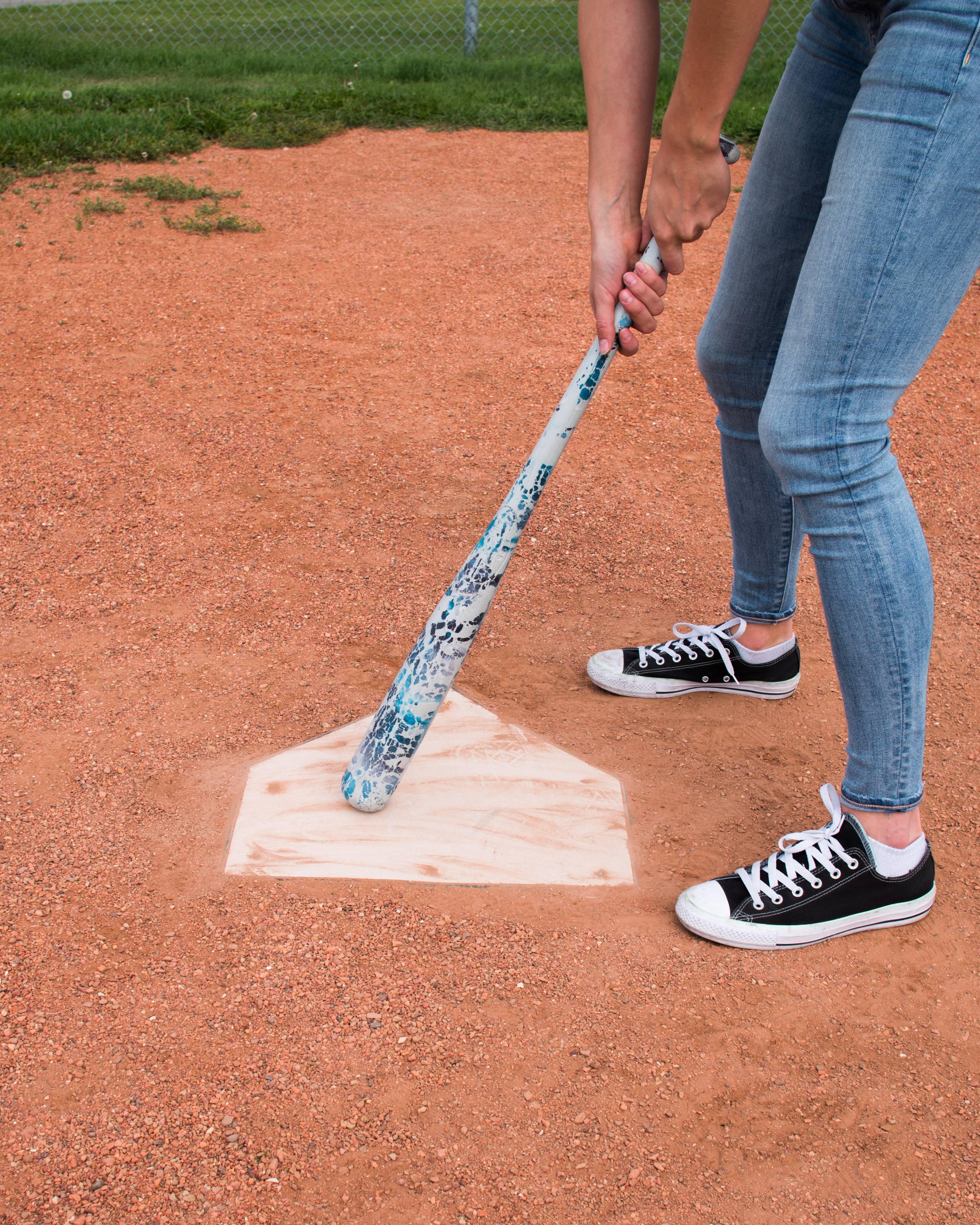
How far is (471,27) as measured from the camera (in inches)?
314

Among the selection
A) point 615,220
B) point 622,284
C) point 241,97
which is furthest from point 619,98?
point 241,97

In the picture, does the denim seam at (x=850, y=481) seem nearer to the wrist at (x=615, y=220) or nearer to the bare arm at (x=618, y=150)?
the bare arm at (x=618, y=150)

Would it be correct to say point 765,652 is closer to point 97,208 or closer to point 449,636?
point 449,636

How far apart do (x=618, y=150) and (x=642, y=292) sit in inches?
9.4

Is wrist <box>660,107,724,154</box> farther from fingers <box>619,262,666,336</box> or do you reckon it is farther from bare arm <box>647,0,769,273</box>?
fingers <box>619,262,666,336</box>

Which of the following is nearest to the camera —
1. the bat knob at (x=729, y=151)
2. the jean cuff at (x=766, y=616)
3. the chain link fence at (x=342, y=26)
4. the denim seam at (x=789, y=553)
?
the bat knob at (x=729, y=151)

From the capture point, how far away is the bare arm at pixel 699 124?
145cm

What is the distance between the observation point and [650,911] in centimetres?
181

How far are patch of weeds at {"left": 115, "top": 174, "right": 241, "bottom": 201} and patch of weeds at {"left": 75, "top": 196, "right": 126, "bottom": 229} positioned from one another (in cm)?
17

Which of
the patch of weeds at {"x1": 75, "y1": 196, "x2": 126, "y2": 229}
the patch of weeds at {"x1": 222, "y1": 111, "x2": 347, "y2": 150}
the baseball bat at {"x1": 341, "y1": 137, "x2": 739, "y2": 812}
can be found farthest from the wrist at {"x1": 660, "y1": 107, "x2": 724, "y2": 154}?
the patch of weeds at {"x1": 222, "y1": 111, "x2": 347, "y2": 150}

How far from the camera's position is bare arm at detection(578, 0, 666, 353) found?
1.69 metres

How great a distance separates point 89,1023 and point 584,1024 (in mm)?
726

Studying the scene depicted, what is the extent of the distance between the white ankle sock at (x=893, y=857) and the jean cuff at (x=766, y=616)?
1.91 feet

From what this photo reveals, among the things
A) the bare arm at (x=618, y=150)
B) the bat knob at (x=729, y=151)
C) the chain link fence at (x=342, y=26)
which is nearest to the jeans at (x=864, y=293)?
the bat knob at (x=729, y=151)
